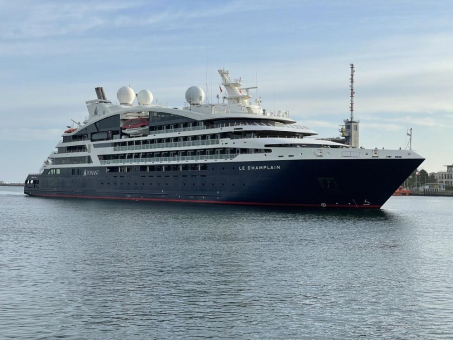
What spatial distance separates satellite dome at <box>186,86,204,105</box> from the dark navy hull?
10731 mm

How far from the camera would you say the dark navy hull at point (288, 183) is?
5428cm

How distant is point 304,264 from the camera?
27234 millimetres

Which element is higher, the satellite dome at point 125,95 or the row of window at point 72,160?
the satellite dome at point 125,95

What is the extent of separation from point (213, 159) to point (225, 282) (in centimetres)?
4216

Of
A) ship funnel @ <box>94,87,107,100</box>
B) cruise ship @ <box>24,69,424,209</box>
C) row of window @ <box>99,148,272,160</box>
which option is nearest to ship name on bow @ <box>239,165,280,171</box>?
cruise ship @ <box>24,69,424,209</box>

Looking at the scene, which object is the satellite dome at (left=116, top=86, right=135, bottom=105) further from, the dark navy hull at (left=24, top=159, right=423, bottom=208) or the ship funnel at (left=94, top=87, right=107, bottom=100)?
the dark navy hull at (left=24, top=159, right=423, bottom=208)

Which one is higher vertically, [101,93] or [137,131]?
[101,93]

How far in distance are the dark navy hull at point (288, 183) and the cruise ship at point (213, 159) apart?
0.32ft

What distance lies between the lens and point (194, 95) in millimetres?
75688

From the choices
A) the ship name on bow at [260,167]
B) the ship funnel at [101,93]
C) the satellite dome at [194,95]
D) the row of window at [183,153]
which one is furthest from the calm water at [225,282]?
the ship funnel at [101,93]

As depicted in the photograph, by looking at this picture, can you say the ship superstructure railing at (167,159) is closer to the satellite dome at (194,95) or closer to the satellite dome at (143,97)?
the satellite dome at (194,95)

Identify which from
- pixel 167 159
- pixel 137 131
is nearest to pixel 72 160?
pixel 137 131

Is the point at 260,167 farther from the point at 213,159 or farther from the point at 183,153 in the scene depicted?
the point at 183,153

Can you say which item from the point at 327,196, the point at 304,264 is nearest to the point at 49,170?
the point at 327,196
